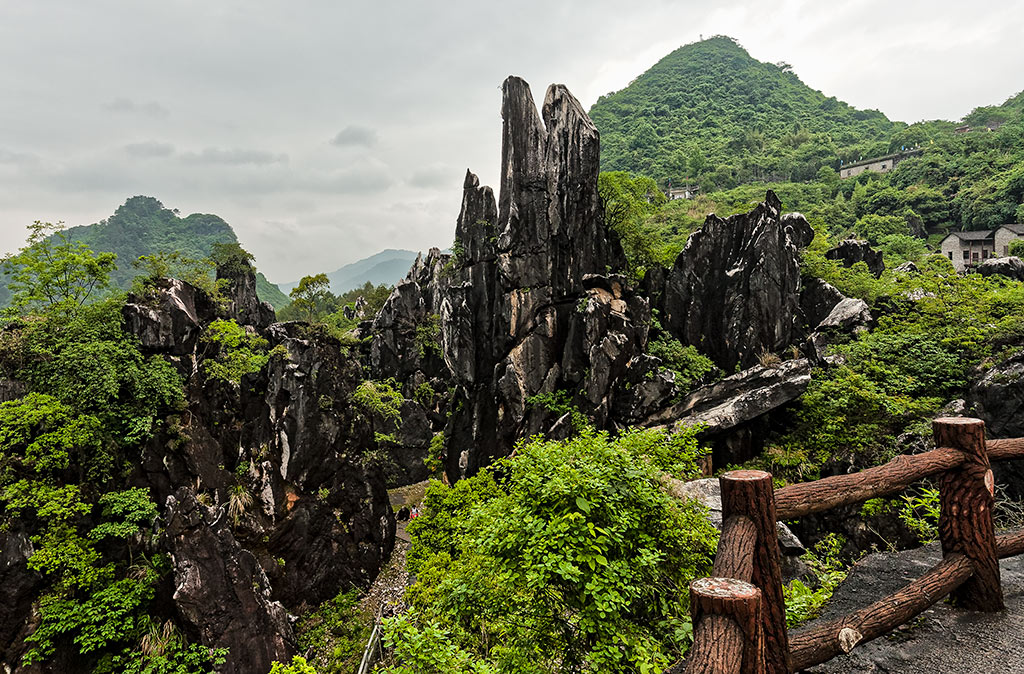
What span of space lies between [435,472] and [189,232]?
4059 inches

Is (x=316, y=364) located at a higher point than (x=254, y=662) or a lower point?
higher

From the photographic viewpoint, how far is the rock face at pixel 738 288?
60.0 ft

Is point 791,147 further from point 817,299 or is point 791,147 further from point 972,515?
point 972,515

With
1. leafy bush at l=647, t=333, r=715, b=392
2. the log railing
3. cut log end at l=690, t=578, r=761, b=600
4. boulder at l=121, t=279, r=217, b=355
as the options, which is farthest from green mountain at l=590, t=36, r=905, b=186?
cut log end at l=690, t=578, r=761, b=600

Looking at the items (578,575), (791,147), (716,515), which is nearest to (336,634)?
(716,515)

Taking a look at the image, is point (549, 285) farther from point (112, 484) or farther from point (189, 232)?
point (189, 232)

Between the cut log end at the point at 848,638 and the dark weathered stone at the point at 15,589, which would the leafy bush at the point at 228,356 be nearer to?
the dark weathered stone at the point at 15,589

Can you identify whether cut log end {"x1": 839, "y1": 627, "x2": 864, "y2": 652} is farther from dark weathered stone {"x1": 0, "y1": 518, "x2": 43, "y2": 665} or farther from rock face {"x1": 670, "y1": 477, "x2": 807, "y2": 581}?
dark weathered stone {"x1": 0, "y1": 518, "x2": 43, "y2": 665}

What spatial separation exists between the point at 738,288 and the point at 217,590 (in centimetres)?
2035

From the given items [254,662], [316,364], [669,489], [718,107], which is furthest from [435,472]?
[718,107]

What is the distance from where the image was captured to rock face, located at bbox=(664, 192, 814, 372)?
1828cm

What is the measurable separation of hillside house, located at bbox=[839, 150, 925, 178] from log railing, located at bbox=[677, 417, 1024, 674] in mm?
63829

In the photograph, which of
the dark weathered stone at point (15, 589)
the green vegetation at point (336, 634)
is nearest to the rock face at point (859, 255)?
the green vegetation at point (336, 634)

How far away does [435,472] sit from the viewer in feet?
76.9
